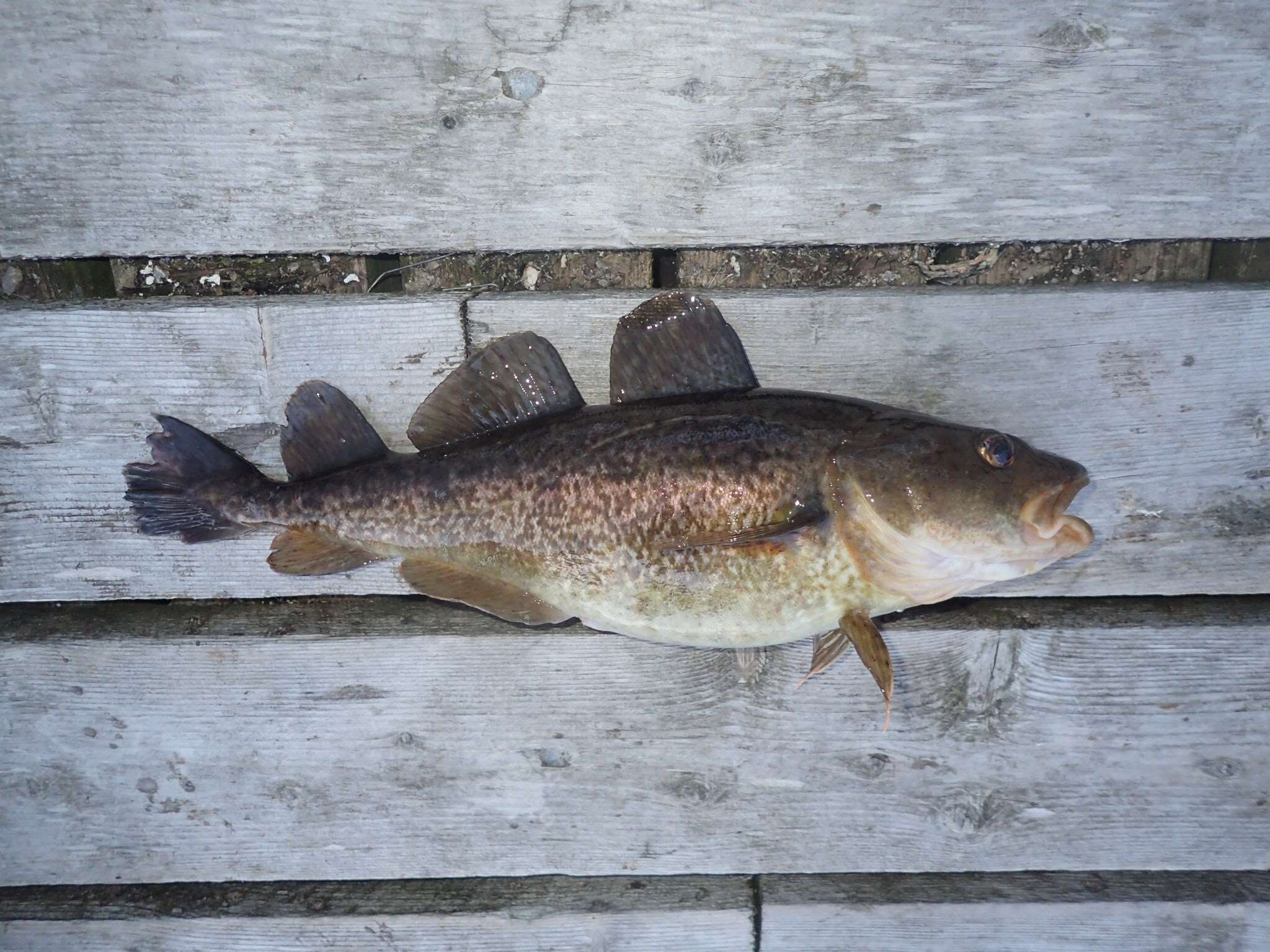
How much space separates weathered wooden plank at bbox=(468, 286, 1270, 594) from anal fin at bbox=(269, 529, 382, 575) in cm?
63

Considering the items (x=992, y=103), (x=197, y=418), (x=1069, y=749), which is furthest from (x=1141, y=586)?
(x=197, y=418)

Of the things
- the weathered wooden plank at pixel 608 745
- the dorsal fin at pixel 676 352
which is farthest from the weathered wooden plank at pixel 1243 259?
the dorsal fin at pixel 676 352

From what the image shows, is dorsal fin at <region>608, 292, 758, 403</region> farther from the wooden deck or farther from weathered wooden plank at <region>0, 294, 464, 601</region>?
weathered wooden plank at <region>0, 294, 464, 601</region>

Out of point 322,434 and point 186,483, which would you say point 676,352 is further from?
point 186,483

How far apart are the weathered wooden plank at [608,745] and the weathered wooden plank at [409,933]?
5.5 inches

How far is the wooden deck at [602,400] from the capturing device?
1830 millimetres

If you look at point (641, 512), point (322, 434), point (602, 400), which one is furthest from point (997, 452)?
point (322, 434)

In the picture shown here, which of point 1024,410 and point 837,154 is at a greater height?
point 837,154

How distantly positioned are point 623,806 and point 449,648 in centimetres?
66

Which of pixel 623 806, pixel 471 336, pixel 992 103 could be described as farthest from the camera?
pixel 623 806

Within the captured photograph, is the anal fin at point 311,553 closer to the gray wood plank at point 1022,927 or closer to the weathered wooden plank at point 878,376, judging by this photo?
the weathered wooden plank at point 878,376

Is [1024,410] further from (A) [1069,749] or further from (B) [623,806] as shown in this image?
(B) [623,806]

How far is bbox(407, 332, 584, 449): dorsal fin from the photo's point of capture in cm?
→ 183

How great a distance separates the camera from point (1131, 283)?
1945mm
